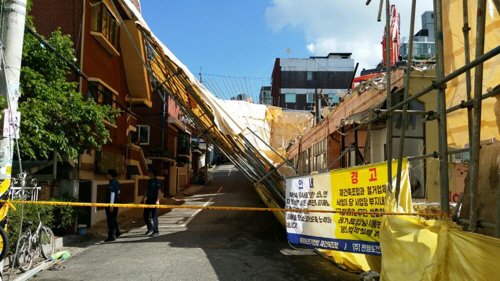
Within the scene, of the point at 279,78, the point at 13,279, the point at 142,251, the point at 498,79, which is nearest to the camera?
the point at 498,79

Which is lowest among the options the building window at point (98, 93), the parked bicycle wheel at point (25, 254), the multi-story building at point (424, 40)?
the parked bicycle wheel at point (25, 254)

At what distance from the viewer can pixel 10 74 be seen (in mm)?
4734

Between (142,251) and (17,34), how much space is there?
4680mm

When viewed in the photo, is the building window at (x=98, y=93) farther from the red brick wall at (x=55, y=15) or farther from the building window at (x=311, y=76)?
the building window at (x=311, y=76)

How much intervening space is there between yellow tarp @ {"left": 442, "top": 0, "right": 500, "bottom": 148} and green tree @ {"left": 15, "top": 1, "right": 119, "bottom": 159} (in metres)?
6.37

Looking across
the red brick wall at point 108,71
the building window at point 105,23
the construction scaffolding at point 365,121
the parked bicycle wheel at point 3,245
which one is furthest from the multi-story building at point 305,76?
the parked bicycle wheel at point 3,245

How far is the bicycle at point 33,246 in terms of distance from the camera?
596 centimetres

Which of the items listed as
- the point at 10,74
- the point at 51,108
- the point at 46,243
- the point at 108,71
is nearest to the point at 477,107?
the point at 10,74

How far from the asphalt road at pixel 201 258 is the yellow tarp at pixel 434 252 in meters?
2.24

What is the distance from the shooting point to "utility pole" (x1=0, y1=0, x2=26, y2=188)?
4598mm

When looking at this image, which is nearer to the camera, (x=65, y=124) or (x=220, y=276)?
(x=220, y=276)

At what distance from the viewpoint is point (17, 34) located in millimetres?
4840

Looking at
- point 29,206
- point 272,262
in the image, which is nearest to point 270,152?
point 272,262

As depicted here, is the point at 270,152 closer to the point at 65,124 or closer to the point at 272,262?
the point at 272,262
